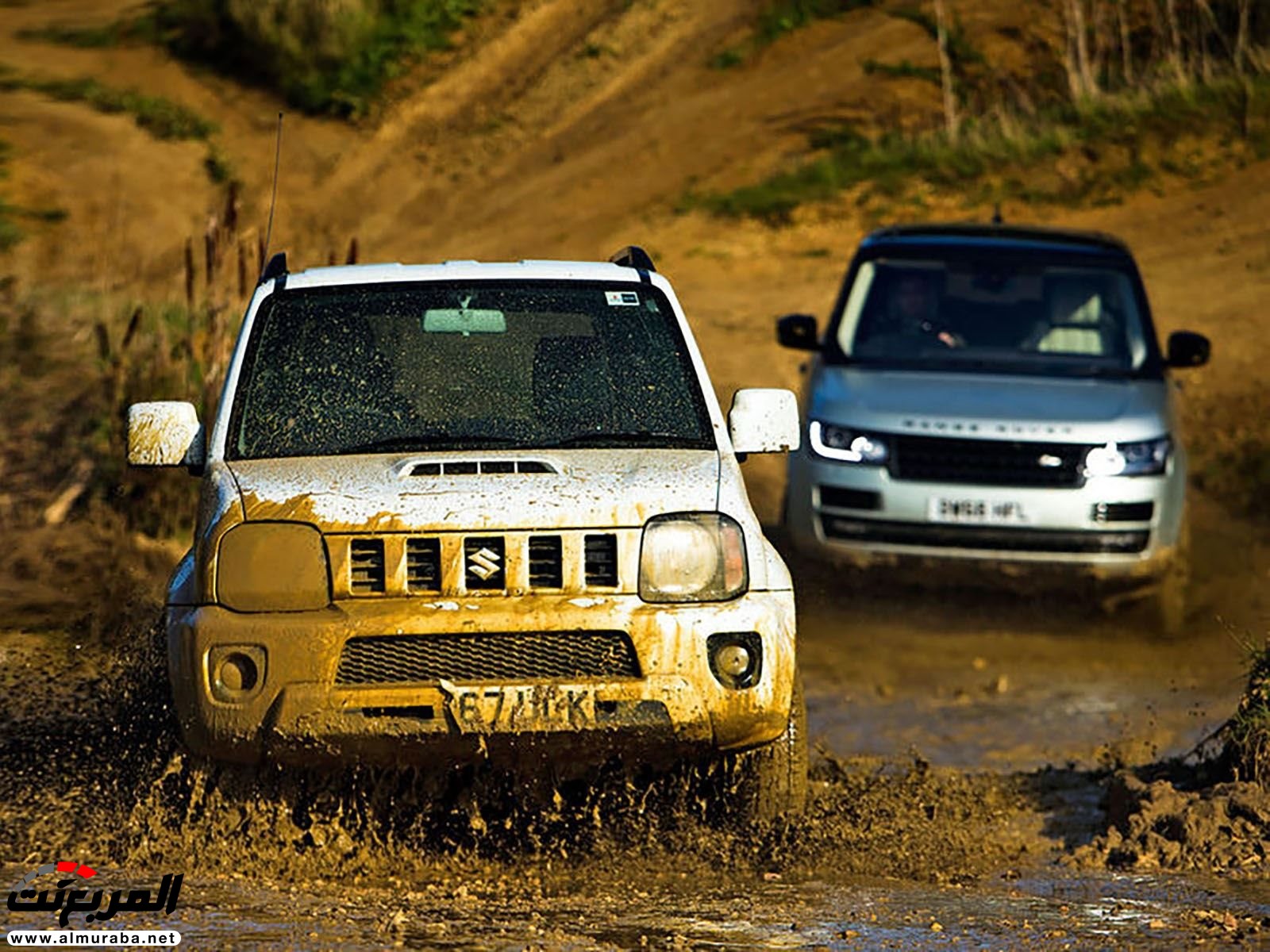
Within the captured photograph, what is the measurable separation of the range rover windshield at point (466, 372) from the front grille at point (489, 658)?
0.82 metres

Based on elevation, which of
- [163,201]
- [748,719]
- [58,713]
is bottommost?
[163,201]

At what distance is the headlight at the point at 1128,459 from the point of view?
11.9 m

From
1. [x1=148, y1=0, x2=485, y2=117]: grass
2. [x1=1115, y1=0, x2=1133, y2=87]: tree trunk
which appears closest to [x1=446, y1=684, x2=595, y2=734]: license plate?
[x1=1115, y1=0, x2=1133, y2=87]: tree trunk

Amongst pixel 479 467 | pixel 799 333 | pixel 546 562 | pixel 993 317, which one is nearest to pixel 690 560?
pixel 546 562

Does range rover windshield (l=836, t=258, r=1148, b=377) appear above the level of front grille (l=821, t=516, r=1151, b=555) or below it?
above

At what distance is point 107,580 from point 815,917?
535cm

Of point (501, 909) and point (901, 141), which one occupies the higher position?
point (501, 909)

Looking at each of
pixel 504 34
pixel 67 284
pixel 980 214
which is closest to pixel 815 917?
pixel 67 284

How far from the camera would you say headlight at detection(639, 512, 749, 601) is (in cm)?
680

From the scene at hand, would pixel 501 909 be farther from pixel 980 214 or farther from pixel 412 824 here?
pixel 980 214

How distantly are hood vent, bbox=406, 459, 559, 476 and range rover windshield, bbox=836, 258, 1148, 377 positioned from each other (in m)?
5.84

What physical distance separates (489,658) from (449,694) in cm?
15

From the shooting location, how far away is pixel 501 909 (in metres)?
6.42

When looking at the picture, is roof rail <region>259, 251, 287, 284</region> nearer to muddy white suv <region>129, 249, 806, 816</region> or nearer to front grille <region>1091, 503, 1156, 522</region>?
muddy white suv <region>129, 249, 806, 816</region>
